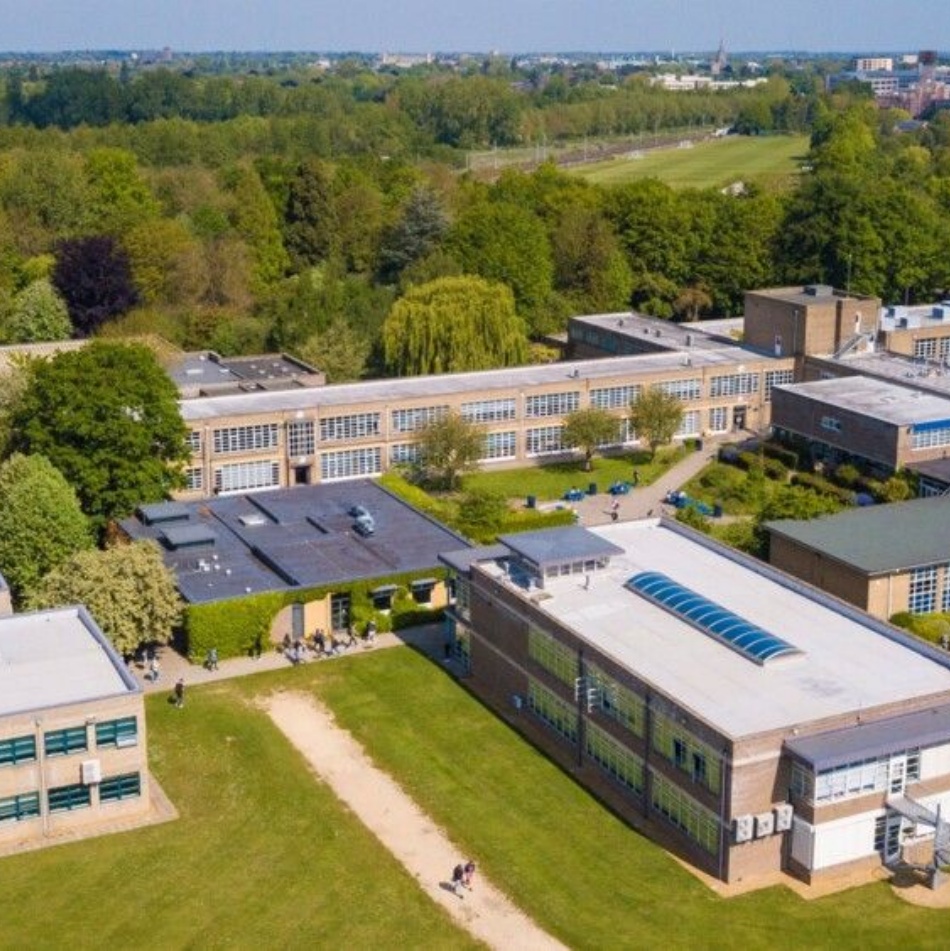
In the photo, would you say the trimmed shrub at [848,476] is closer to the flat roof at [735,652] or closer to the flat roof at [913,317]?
the flat roof at [913,317]

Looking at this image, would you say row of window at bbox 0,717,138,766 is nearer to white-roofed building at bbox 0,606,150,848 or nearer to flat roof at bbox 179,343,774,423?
white-roofed building at bbox 0,606,150,848

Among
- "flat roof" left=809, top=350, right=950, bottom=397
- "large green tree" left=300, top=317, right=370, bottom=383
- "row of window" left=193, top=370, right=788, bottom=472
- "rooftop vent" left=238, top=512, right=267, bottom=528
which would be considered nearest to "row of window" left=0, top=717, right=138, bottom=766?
"rooftop vent" left=238, top=512, right=267, bottom=528

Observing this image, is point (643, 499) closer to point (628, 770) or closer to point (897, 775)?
point (628, 770)

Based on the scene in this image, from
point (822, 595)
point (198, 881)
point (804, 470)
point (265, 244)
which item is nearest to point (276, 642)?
point (198, 881)

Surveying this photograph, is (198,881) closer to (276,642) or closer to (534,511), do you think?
(276,642)

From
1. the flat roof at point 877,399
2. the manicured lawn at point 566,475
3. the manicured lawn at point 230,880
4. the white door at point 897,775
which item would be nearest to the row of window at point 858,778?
the white door at point 897,775

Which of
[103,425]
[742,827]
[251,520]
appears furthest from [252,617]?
[742,827]
